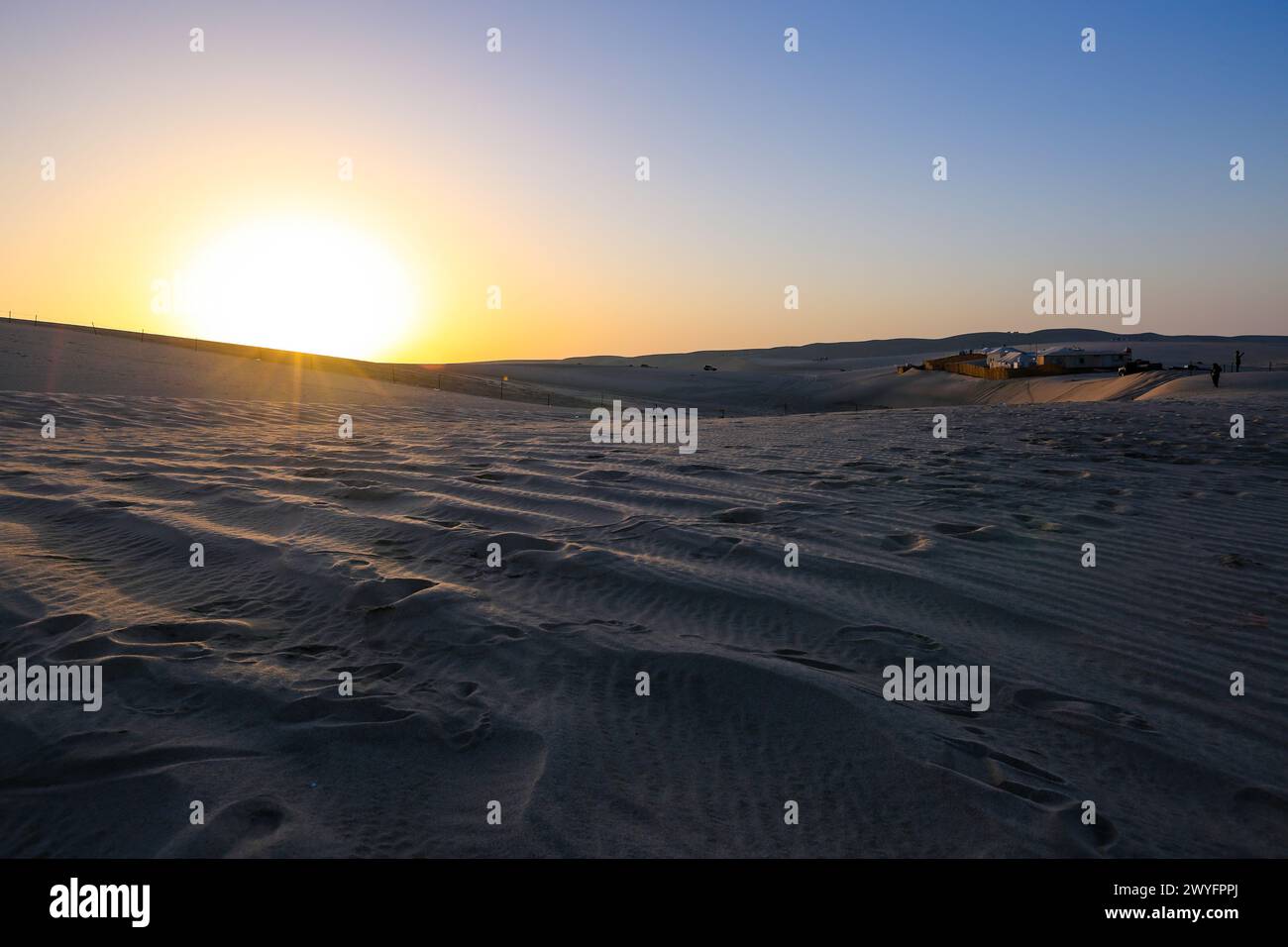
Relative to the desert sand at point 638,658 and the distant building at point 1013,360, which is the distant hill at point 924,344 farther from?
the desert sand at point 638,658

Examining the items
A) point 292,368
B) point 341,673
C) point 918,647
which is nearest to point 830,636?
point 918,647

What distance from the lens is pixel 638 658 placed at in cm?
361

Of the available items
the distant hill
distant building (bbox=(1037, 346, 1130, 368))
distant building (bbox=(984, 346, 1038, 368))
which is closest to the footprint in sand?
distant building (bbox=(984, 346, 1038, 368))

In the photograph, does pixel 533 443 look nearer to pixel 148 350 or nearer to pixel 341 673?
pixel 341 673

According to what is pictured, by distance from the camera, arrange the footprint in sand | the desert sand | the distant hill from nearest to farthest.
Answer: the desert sand → the footprint in sand → the distant hill

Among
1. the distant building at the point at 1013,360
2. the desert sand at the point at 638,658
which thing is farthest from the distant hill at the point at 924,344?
the desert sand at the point at 638,658

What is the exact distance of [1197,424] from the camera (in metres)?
12.3

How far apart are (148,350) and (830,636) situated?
3788 centimetres

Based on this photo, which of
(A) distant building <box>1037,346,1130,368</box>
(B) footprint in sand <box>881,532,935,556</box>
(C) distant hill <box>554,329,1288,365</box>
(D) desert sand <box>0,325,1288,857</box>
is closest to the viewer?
(D) desert sand <box>0,325,1288,857</box>

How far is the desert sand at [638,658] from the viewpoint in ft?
8.09

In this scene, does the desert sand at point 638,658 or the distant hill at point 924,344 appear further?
the distant hill at point 924,344

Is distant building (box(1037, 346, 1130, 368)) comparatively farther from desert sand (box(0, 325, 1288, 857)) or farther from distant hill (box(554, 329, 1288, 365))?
distant hill (box(554, 329, 1288, 365))

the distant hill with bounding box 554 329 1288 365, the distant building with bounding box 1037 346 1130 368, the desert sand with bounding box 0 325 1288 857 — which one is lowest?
the desert sand with bounding box 0 325 1288 857

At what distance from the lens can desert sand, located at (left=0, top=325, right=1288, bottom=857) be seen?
2.47 m
